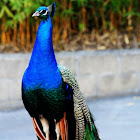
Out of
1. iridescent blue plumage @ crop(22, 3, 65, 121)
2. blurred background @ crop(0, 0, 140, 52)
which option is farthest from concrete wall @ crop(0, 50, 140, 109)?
iridescent blue plumage @ crop(22, 3, 65, 121)

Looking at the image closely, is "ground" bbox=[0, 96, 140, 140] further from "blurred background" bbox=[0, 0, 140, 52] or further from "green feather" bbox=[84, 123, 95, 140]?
"green feather" bbox=[84, 123, 95, 140]

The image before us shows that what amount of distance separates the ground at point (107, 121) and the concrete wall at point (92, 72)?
14 cm

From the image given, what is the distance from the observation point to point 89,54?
18.3 feet

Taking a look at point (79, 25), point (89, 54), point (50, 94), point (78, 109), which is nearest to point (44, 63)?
point (50, 94)

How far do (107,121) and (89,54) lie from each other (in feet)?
3.58

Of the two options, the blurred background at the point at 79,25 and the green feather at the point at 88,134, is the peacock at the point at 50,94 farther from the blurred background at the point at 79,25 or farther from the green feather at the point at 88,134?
the blurred background at the point at 79,25

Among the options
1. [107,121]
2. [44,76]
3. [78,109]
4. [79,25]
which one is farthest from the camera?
[79,25]

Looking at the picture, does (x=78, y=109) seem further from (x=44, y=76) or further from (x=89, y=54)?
(x=89, y=54)

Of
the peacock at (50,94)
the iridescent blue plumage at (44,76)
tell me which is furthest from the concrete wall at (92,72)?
the iridescent blue plumage at (44,76)

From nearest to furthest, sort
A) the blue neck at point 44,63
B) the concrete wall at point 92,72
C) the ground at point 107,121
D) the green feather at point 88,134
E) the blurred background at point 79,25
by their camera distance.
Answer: the blue neck at point 44,63 < the green feather at point 88,134 < the ground at point 107,121 < the concrete wall at point 92,72 < the blurred background at point 79,25

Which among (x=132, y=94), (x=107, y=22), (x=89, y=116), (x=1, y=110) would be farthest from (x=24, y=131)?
(x=107, y=22)

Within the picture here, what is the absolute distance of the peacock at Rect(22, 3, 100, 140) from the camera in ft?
9.77

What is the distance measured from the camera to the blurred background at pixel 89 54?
5.14 meters

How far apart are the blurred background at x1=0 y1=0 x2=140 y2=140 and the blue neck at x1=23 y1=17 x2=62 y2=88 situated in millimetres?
1678
